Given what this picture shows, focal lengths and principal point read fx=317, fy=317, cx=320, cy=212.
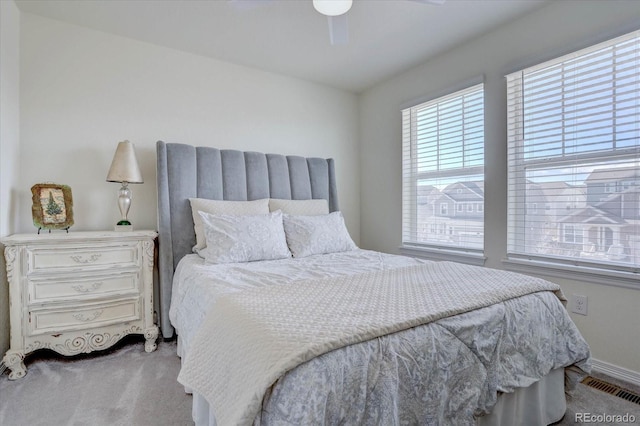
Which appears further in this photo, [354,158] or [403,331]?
[354,158]

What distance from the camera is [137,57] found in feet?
8.87

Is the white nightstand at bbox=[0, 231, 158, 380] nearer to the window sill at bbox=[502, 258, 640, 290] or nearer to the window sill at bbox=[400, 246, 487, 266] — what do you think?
the window sill at bbox=[400, 246, 487, 266]

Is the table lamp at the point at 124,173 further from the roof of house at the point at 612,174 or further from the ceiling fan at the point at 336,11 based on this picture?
the roof of house at the point at 612,174

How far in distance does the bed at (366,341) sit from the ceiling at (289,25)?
154 cm

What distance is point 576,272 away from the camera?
213cm

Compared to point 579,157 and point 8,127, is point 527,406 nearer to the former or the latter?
point 579,157

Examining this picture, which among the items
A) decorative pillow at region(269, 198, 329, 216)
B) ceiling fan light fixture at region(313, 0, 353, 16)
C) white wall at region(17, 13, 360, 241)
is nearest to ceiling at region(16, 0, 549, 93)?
white wall at region(17, 13, 360, 241)

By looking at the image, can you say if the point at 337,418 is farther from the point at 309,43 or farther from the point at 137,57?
the point at 137,57

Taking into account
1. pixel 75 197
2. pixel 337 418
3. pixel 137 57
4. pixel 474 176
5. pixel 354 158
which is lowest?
pixel 337 418

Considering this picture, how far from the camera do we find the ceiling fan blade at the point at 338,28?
1938 millimetres

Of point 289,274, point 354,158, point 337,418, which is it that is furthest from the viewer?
point 354,158

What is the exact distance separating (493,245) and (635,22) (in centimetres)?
163

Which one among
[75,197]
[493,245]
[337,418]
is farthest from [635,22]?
[75,197]

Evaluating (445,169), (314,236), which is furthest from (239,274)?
(445,169)
